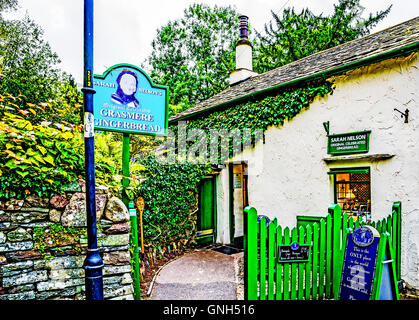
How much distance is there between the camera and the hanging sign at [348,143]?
5.55m

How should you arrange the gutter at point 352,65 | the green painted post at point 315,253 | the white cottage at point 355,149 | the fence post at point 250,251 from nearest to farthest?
1. the fence post at point 250,251
2. the green painted post at point 315,253
3. the gutter at point 352,65
4. the white cottage at point 355,149

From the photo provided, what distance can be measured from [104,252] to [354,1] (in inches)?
966

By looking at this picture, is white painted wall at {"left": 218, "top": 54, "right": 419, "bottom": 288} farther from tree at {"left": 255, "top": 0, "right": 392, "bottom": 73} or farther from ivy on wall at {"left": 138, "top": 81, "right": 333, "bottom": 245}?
tree at {"left": 255, "top": 0, "right": 392, "bottom": 73}

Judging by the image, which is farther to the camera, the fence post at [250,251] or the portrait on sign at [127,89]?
the portrait on sign at [127,89]

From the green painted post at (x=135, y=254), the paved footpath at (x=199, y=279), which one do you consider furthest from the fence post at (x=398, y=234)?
the green painted post at (x=135, y=254)

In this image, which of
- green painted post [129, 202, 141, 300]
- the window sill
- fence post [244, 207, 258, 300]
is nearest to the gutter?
the window sill

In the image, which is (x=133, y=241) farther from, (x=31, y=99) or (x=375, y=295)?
(x=31, y=99)

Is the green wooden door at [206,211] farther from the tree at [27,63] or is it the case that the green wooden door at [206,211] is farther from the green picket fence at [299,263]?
the tree at [27,63]

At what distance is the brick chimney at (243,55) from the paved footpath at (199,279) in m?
8.17

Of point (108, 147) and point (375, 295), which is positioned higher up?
point (108, 147)

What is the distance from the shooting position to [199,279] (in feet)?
17.9

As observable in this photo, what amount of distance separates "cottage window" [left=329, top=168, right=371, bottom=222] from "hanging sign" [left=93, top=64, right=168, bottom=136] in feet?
13.2
